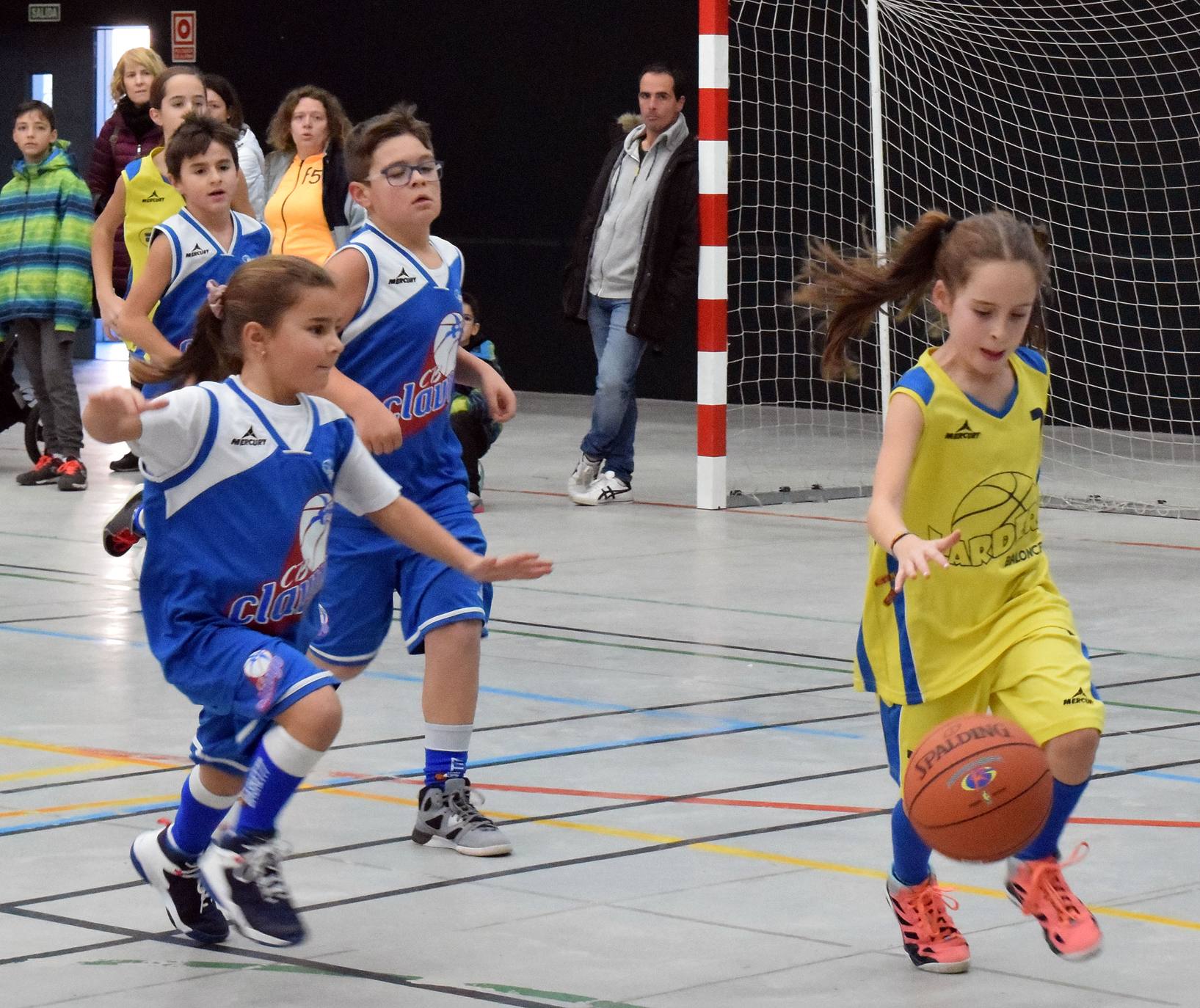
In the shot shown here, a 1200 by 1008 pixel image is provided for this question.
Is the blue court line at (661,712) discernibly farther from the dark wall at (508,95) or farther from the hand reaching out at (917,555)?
the dark wall at (508,95)

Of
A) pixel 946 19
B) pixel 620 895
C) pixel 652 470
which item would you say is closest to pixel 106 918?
pixel 620 895

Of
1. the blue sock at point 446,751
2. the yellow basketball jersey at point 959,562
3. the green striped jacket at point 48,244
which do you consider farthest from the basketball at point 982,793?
the green striped jacket at point 48,244

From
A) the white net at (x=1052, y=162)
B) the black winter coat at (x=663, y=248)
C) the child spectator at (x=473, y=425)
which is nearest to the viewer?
the child spectator at (x=473, y=425)

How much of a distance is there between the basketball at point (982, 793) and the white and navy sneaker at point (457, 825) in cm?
126

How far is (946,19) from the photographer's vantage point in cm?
1464

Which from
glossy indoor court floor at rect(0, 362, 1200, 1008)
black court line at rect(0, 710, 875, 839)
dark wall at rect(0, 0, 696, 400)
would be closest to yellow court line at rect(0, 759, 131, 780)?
glossy indoor court floor at rect(0, 362, 1200, 1008)

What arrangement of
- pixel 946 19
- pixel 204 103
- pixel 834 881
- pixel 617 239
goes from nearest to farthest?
pixel 834 881
pixel 204 103
pixel 617 239
pixel 946 19

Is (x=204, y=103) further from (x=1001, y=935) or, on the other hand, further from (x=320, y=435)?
(x=1001, y=935)

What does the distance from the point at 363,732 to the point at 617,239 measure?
5.75 metres

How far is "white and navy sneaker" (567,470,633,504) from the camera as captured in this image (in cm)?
1151

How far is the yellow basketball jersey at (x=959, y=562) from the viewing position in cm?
427

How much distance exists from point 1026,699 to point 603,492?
7464 millimetres

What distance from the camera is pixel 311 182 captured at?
11.3 m

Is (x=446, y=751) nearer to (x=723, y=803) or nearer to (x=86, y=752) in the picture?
(x=723, y=803)
